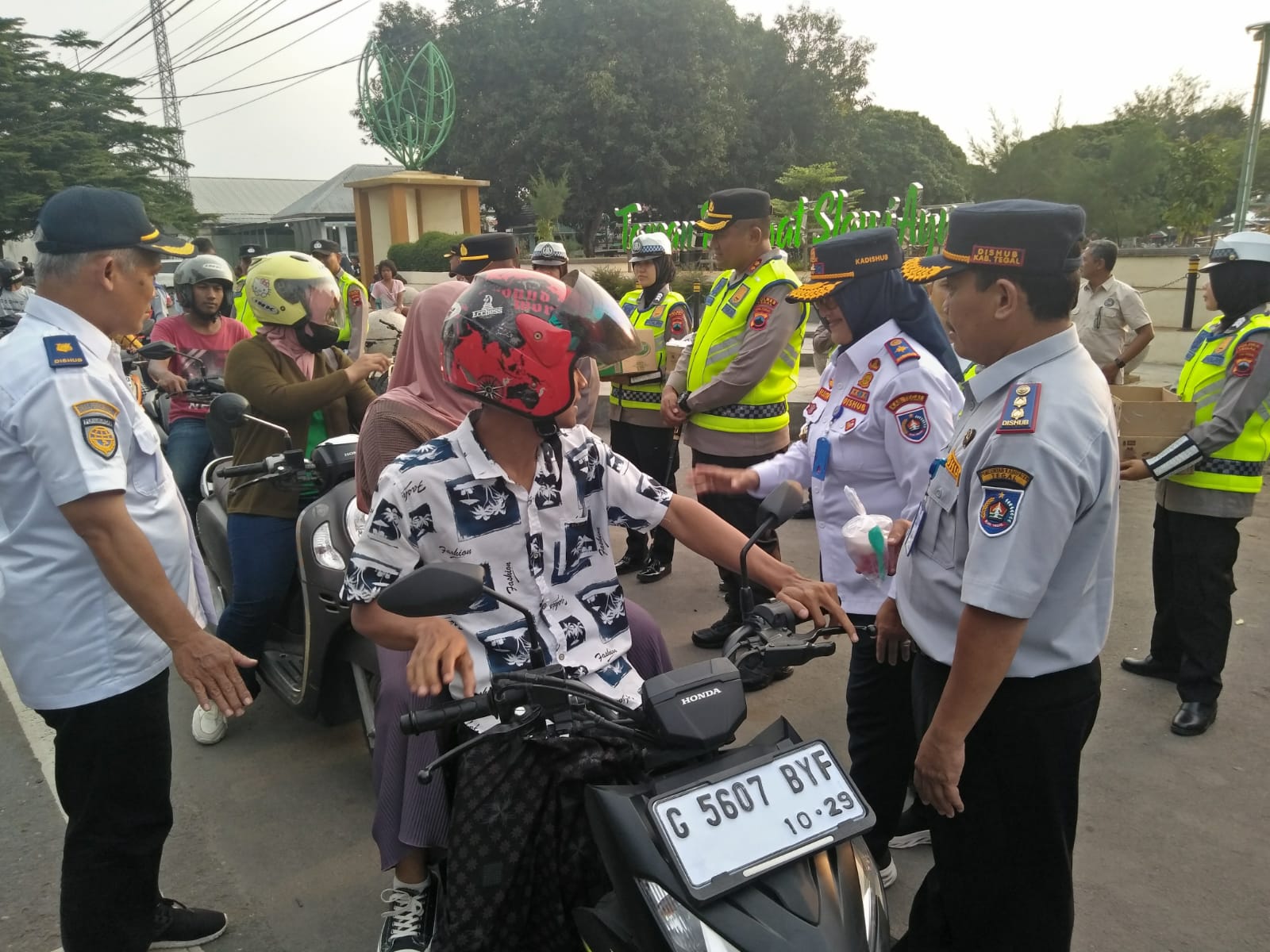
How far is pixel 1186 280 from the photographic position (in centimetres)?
1595

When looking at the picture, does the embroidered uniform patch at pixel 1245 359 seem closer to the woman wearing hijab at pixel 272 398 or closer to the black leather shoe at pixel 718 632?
the black leather shoe at pixel 718 632

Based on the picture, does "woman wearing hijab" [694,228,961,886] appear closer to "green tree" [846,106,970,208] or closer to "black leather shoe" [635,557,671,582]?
"black leather shoe" [635,557,671,582]

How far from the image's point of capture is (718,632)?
14.9ft

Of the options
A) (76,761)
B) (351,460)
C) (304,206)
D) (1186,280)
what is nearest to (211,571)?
(351,460)

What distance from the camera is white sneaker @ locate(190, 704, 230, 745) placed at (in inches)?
146

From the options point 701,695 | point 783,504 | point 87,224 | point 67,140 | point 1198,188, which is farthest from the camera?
point 67,140

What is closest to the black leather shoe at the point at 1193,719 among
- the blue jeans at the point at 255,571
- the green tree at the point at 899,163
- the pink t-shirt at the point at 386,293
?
the blue jeans at the point at 255,571

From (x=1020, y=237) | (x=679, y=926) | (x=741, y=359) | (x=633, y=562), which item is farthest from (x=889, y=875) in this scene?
(x=633, y=562)

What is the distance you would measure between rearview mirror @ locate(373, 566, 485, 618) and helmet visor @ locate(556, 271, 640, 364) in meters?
0.58

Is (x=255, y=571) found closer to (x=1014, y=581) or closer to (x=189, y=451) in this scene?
(x=189, y=451)

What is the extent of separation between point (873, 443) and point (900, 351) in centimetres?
28

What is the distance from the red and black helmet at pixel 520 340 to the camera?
5.78 feet

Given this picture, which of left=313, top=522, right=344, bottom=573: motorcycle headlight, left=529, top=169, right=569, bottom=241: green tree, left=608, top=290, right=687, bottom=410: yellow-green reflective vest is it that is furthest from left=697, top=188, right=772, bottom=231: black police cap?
left=529, top=169, right=569, bottom=241: green tree

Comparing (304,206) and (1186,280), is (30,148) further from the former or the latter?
(1186,280)
